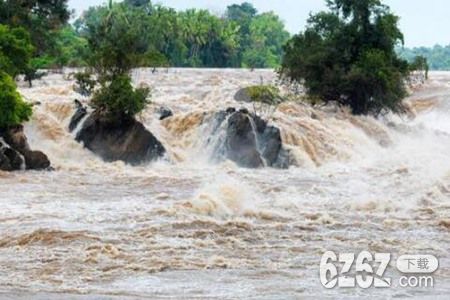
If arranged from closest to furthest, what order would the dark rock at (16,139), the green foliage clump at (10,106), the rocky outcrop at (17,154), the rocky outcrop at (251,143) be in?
the rocky outcrop at (17,154) → the dark rock at (16,139) → the green foliage clump at (10,106) → the rocky outcrop at (251,143)

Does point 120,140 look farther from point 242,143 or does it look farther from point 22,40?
point 22,40

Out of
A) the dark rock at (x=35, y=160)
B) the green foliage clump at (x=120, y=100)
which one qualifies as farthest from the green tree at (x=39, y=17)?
the dark rock at (x=35, y=160)

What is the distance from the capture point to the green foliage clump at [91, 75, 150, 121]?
66.2 ft

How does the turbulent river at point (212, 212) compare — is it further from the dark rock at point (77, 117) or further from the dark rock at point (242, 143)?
the dark rock at point (242, 143)

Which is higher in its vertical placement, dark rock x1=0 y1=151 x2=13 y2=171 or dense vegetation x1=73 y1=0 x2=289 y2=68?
dense vegetation x1=73 y1=0 x2=289 y2=68

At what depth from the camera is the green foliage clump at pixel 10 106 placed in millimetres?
18297

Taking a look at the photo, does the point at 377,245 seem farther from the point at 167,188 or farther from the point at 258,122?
the point at 258,122

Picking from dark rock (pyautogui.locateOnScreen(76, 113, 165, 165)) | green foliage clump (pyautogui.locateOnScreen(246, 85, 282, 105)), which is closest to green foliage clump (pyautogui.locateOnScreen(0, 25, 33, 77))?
dark rock (pyautogui.locateOnScreen(76, 113, 165, 165))

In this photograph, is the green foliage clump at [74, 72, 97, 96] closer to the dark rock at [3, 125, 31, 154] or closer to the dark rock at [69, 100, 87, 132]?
the dark rock at [69, 100, 87, 132]


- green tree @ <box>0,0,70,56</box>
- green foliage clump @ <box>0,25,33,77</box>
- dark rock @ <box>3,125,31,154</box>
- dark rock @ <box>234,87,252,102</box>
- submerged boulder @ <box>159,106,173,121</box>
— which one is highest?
green tree @ <box>0,0,70,56</box>

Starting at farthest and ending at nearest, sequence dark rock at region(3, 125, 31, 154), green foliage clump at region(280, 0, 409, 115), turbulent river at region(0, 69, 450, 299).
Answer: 1. green foliage clump at region(280, 0, 409, 115)
2. dark rock at region(3, 125, 31, 154)
3. turbulent river at region(0, 69, 450, 299)

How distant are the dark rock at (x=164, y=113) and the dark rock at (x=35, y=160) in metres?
4.55

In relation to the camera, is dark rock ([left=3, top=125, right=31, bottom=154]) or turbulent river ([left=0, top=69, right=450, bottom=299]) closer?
turbulent river ([left=0, top=69, right=450, bottom=299])

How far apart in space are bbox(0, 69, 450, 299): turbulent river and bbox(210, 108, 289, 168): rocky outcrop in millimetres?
383
